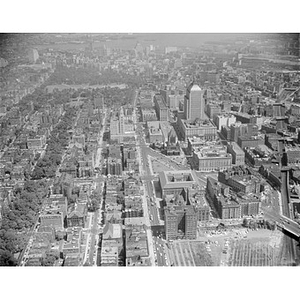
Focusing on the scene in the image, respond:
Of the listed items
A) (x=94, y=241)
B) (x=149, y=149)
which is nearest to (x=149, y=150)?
(x=149, y=149)

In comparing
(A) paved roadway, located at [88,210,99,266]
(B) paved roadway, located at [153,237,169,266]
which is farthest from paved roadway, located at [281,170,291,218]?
(A) paved roadway, located at [88,210,99,266]

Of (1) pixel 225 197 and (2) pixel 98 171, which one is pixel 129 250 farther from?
(2) pixel 98 171

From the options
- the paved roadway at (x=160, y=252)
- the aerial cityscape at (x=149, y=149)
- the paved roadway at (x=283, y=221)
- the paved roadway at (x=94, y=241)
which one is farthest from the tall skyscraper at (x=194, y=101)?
the paved roadway at (x=160, y=252)

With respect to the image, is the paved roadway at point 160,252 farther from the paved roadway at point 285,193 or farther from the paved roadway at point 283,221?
the paved roadway at point 285,193

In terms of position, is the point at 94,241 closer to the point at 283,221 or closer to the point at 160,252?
the point at 160,252

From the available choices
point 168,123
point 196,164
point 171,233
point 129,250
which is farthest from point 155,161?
point 129,250
